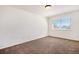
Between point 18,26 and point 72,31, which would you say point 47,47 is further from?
point 18,26

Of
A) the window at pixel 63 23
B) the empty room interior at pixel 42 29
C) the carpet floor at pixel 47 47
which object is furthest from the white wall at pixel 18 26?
the window at pixel 63 23

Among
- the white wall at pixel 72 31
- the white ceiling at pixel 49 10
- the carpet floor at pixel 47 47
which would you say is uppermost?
the white ceiling at pixel 49 10

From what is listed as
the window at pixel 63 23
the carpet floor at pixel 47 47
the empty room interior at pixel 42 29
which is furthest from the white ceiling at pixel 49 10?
the carpet floor at pixel 47 47

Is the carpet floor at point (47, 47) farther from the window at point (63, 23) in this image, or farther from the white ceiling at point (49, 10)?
the white ceiling at point (49, 10)

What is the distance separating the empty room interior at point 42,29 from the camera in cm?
179

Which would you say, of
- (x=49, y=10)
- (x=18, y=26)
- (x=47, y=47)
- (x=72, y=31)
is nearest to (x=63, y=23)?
(x=72, y=31)

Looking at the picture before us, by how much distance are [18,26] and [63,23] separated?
894 millimetres

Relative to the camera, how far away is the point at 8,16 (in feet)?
5.89

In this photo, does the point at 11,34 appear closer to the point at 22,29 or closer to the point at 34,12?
the point at 22,29

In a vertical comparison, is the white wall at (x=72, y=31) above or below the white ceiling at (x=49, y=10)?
below

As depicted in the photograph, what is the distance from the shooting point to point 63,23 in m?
1.88
